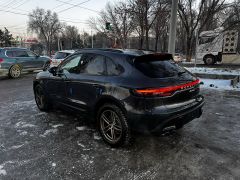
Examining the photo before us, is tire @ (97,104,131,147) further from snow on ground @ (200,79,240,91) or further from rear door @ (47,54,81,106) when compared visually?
snow on ground @ (200,79,240,91)

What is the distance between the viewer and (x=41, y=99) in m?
5.04

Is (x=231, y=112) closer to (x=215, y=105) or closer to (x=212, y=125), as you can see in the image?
(x=215, y=105)

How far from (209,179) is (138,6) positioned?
1931 centimetres

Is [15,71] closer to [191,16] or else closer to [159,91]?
[159,91]

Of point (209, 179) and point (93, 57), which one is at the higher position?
point (93, 57)

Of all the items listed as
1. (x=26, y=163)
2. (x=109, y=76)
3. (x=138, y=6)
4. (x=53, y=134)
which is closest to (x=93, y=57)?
(x=109, y=76)

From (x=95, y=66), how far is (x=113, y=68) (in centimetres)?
49

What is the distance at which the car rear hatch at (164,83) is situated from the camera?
2654 mm

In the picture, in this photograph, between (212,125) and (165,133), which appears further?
(212,125)

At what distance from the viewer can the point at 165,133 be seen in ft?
9.22

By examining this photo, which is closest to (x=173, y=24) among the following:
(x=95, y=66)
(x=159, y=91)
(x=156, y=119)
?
(x=95, y=66)

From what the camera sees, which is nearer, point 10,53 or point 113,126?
point 113,126

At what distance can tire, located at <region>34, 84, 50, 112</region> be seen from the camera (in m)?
4.88

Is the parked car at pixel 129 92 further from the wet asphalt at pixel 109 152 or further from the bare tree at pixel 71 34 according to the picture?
the bare tree at pixel 71 34
